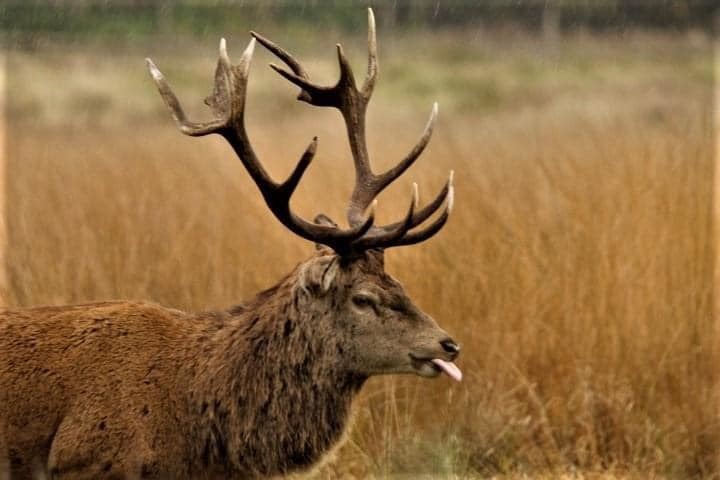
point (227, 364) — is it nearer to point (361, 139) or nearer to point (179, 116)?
point (179, 116)

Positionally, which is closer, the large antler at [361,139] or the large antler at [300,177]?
the large antler at [300,177]

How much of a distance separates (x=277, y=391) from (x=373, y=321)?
0.42 meters

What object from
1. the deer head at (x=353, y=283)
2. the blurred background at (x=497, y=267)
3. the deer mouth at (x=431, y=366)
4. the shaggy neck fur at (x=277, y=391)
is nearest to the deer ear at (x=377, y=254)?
the deer head at (x=353, y=283)

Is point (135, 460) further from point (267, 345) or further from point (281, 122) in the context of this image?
point (281, 122)

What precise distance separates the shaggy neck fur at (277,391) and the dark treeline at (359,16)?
10.3 m

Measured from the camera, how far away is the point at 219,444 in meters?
5.34

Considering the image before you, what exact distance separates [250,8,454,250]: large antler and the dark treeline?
9.78m

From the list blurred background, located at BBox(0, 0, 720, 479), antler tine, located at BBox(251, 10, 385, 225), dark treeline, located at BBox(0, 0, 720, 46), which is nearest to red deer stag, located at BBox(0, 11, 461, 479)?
antler tine, located at BBox(251, 10, 385, 225)

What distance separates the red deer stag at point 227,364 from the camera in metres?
5.18

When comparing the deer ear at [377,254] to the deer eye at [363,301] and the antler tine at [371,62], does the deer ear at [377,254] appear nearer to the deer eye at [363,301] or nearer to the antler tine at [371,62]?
the deer eye at [363,301]

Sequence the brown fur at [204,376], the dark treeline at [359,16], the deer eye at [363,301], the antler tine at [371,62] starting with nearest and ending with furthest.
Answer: the brown fur at [204,376]
the deer eye at [363,301]
the antler tine at [371,62]
the dark treeline at [359,16]

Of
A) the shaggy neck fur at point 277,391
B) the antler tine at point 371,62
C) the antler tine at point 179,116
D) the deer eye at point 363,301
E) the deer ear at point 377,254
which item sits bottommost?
the shaggy neck fur at point 277,391

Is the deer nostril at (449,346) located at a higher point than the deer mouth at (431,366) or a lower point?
higher

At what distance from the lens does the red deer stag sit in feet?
17.0
